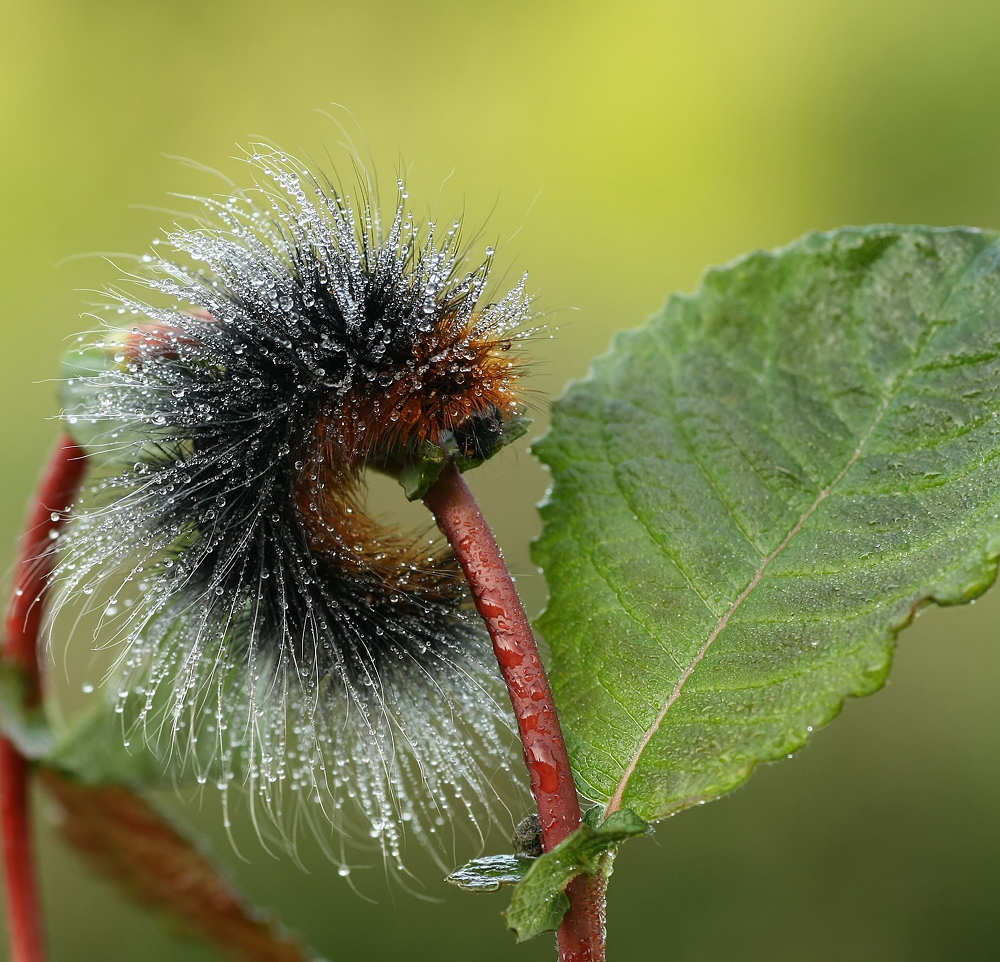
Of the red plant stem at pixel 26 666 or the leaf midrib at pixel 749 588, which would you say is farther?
the red plant stem at pixel 26 666

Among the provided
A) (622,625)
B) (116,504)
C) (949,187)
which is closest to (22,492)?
(116,504)

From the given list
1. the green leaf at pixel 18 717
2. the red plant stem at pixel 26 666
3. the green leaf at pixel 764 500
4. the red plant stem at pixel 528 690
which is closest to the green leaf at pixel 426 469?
the red plant stem at pixel 528 690

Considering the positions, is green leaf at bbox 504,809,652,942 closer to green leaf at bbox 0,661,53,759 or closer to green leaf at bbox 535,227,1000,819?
green leaf at bbox 535,227,1000,819

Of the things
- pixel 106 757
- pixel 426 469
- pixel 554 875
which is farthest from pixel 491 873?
pixel 106 757

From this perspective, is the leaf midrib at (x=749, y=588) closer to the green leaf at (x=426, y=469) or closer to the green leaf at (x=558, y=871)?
the green leaf at (x=558, y=871)

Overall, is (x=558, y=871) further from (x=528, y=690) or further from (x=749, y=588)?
(x=749, y=588)
